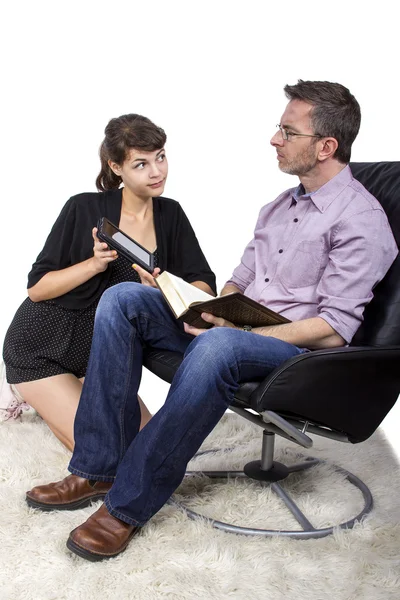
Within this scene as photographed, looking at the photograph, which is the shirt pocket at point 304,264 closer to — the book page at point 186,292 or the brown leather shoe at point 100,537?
the book page at point 186,292

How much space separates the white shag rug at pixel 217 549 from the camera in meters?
2.17

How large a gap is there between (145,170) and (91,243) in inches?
13.3

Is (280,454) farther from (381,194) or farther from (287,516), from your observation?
(381,194)

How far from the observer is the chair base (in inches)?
97.0

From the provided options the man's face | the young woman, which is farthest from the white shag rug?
the man's face

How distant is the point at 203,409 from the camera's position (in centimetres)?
226

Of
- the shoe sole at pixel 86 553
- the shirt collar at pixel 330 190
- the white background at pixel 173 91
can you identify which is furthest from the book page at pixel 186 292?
the white background at pixel 173 91

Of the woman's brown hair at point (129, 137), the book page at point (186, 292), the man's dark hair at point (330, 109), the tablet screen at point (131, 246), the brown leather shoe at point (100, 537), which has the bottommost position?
the brown leather shoe at point (100, 537)

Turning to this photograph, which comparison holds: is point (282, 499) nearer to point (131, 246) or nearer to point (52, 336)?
point (131, 246)

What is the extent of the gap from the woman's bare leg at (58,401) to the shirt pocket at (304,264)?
2.38ft

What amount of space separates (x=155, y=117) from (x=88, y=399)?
6.28 feet

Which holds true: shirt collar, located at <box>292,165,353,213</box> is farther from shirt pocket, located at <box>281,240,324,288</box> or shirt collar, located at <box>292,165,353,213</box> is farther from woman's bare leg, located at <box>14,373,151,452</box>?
woman's bare leg, located at <box>14,373,151,452</box>

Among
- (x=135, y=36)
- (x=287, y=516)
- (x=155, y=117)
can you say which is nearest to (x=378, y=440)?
(x=287, y=516)

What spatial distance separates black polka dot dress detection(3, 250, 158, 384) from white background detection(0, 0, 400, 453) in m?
0.99
